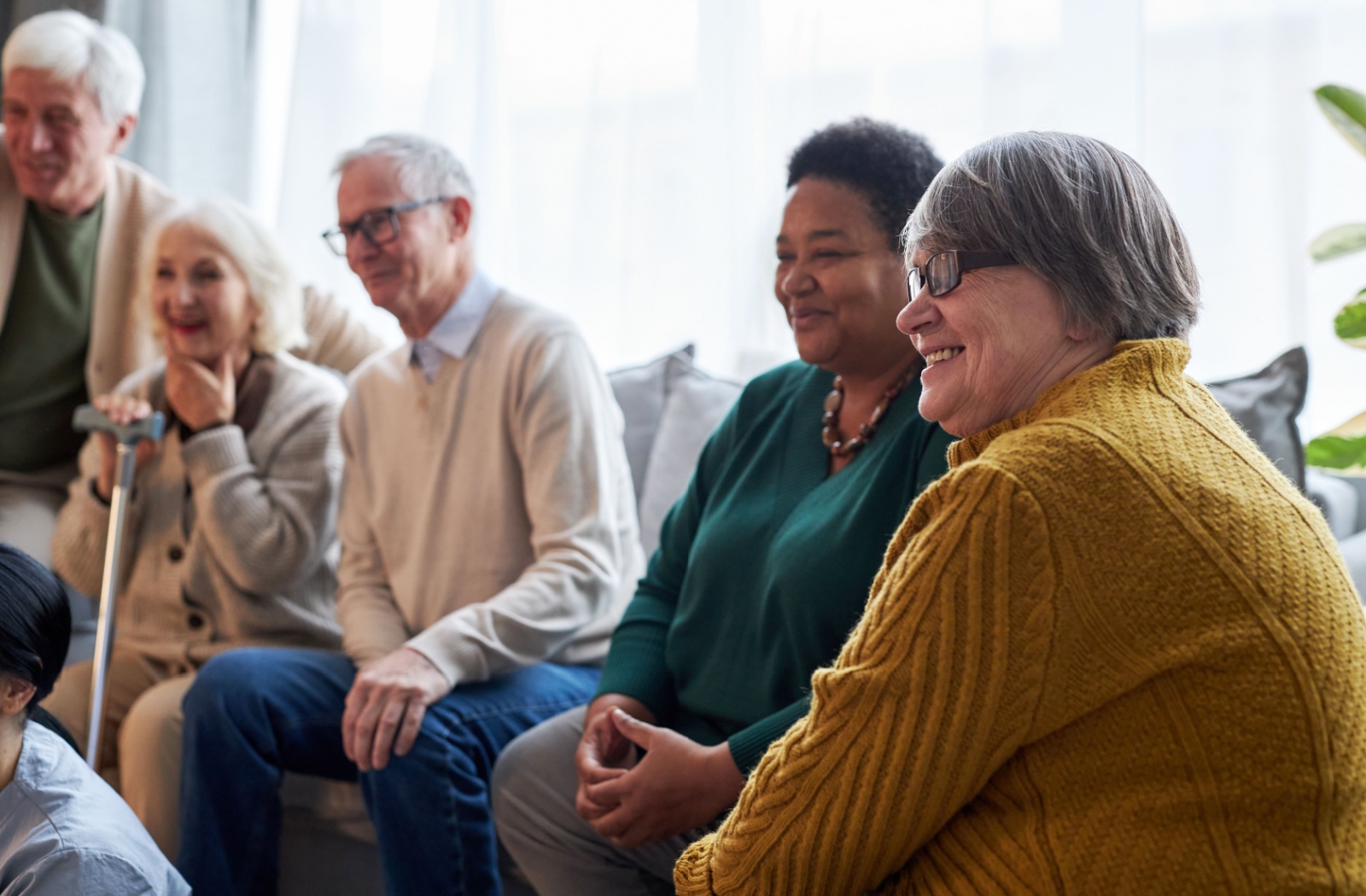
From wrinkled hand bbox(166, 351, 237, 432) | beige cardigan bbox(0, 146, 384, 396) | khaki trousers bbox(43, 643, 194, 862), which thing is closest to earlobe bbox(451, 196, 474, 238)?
wrinkled hand bbox(166, 351, 237, 432)

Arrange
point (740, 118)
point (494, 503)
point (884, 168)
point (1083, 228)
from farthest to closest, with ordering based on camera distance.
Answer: point (740, 118), point (494, 503), point (884, 168), point (1083, 228)

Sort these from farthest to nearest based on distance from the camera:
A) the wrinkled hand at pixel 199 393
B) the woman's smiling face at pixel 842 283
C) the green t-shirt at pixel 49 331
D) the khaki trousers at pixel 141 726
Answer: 1. the green t-shirt at pixel 49 331
2. the wrinkled hand at pixel 199 393
3. the khaki trousers at pixel 141 726
4. the woman's smiling face at pixel 842 283

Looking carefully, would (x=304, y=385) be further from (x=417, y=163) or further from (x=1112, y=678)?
(x=1112, y=678)

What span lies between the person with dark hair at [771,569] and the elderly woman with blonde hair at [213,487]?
70cm

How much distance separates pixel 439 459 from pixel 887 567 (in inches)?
44.1

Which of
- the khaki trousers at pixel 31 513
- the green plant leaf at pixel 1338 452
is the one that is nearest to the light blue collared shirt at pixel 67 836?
the khaki trousers at pixel 31 513

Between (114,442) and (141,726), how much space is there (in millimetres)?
546

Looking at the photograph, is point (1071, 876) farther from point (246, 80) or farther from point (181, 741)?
point (246, 80)

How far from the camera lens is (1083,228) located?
3.06ft

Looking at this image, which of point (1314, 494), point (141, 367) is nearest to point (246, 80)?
point (141, 367)

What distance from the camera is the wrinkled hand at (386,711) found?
1570 mm

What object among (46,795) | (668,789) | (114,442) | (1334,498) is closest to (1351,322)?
(1334,498)

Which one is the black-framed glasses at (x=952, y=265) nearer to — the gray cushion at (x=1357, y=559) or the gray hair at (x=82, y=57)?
the gray cushion at (x=1357, y=559)

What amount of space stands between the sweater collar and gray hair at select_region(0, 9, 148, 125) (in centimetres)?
240
